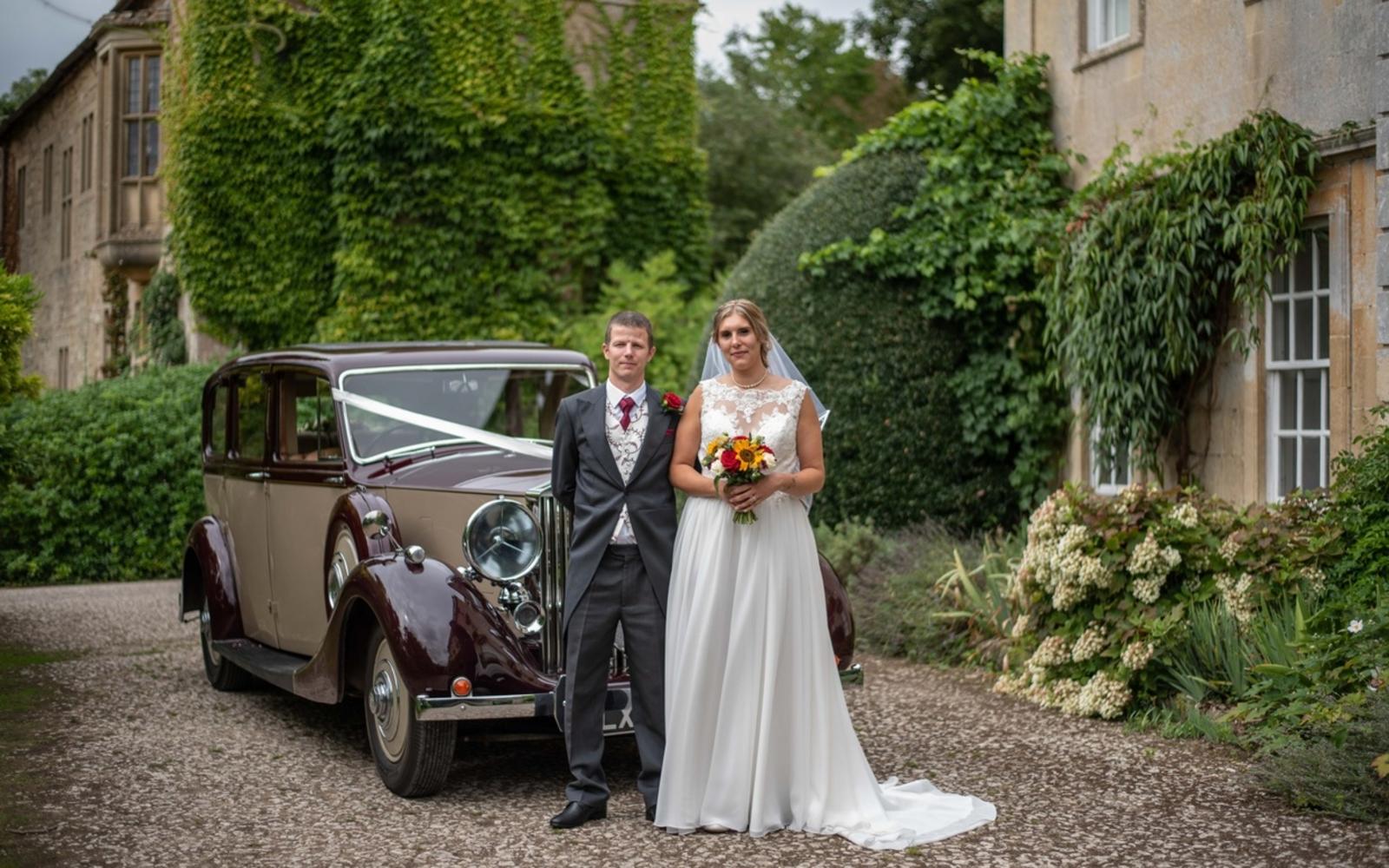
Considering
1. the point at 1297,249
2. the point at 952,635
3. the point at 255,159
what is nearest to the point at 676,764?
the point at 952,635

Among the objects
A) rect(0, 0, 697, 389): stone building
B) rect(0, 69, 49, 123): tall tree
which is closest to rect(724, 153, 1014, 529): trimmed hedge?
rect(0, 0, 697, 389): stone building

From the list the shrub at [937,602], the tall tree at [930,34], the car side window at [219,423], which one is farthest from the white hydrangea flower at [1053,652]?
the tall tree at [930,34]

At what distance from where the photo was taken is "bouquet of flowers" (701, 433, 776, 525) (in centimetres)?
519

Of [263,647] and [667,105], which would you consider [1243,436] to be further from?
[667,105]

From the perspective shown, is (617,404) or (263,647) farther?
(263,647)

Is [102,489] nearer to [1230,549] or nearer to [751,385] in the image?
[751,385]

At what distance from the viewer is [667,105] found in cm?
1892

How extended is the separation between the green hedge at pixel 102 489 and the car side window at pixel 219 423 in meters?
5.82

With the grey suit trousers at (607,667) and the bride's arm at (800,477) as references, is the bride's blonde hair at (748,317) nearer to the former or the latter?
the bride's arm at (800,477)

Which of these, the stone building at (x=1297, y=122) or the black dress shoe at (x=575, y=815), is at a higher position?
the stone building at (x=1297, y=122)

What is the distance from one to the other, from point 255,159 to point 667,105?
5.40 m

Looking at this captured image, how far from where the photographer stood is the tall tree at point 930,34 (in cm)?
2405

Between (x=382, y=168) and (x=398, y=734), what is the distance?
1247cm

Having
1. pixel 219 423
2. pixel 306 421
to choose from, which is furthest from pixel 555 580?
pixel 219 423
